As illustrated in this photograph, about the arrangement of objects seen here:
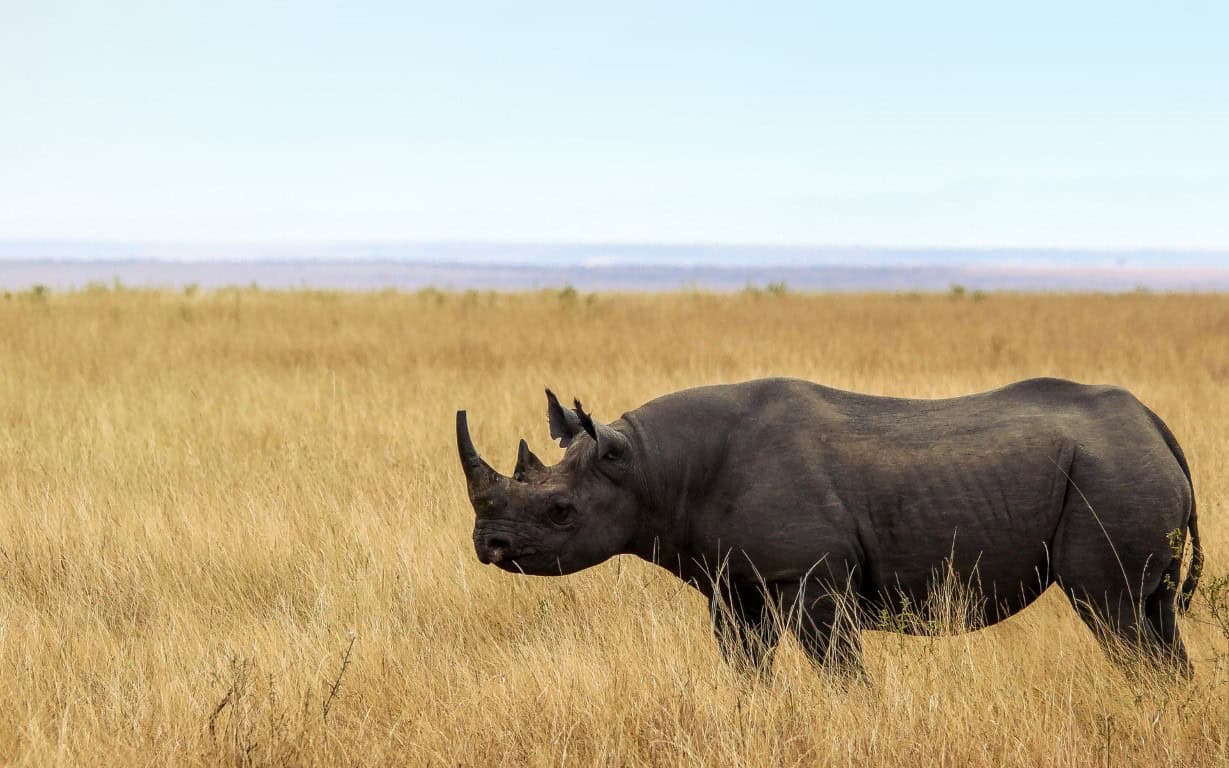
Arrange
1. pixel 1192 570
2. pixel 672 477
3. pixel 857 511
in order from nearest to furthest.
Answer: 1. pixel 857 511
2. pixel 672 477
3. pixel 1192 570

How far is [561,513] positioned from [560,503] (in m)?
0.05

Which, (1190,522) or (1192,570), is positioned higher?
(1190,522)

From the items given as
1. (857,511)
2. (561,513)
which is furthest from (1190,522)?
(561,513)

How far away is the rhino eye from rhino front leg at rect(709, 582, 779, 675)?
583mm

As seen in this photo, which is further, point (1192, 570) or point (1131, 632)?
point (1192, 570)

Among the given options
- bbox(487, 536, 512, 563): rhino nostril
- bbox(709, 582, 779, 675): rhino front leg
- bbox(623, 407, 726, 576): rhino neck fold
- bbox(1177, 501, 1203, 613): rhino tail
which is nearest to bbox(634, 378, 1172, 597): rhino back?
bbox(623, 407, 726, 576): rhino neck fold

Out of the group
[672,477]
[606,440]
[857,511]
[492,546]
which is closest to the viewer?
[492,546]

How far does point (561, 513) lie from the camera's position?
415 centimetres

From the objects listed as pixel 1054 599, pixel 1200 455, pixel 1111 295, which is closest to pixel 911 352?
pixel 1200 455

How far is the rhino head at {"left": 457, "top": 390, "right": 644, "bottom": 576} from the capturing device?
4051mm

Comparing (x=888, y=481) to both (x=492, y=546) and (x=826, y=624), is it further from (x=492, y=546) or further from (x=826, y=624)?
(x=492, y=546)

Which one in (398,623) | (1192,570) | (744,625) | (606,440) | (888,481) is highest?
(606,440)

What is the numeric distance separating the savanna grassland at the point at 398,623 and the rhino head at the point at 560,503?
0.43 m

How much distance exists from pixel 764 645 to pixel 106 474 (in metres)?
5.34
